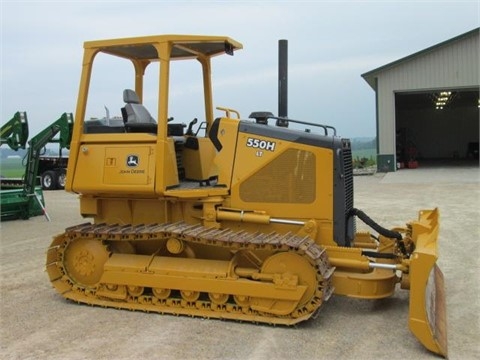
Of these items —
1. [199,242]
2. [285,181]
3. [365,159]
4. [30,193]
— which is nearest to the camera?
[199,242]

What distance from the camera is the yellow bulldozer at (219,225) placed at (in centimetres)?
496

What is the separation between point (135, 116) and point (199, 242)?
5.60 feet

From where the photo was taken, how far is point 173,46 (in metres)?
5.91

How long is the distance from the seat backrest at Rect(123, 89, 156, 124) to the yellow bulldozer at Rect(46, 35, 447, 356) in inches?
0.6

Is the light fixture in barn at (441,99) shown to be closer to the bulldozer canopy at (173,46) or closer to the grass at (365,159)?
the grass at (365,159)

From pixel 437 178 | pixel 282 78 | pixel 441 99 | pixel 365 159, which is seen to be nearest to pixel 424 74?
pixel 437 178

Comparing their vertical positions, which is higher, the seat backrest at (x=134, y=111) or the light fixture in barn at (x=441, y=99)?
the light fixture in barn at (x=441, y=99)

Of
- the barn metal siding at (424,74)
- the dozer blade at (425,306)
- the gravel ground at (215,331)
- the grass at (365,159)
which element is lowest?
the gravel ground at (215,331)

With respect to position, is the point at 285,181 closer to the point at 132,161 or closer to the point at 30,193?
the point at 132,161

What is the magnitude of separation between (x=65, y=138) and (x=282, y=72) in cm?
1083

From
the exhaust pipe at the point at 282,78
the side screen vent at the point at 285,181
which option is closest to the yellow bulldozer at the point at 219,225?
the side screen vent at the point at 285,181

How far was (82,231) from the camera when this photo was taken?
5.59 meters

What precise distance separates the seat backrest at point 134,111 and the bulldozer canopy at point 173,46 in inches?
21.8

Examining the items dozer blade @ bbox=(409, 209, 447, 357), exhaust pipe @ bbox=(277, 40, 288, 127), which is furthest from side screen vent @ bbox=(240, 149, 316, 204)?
exhaust pipe @ bbox=(277, 40, 288, 127)
